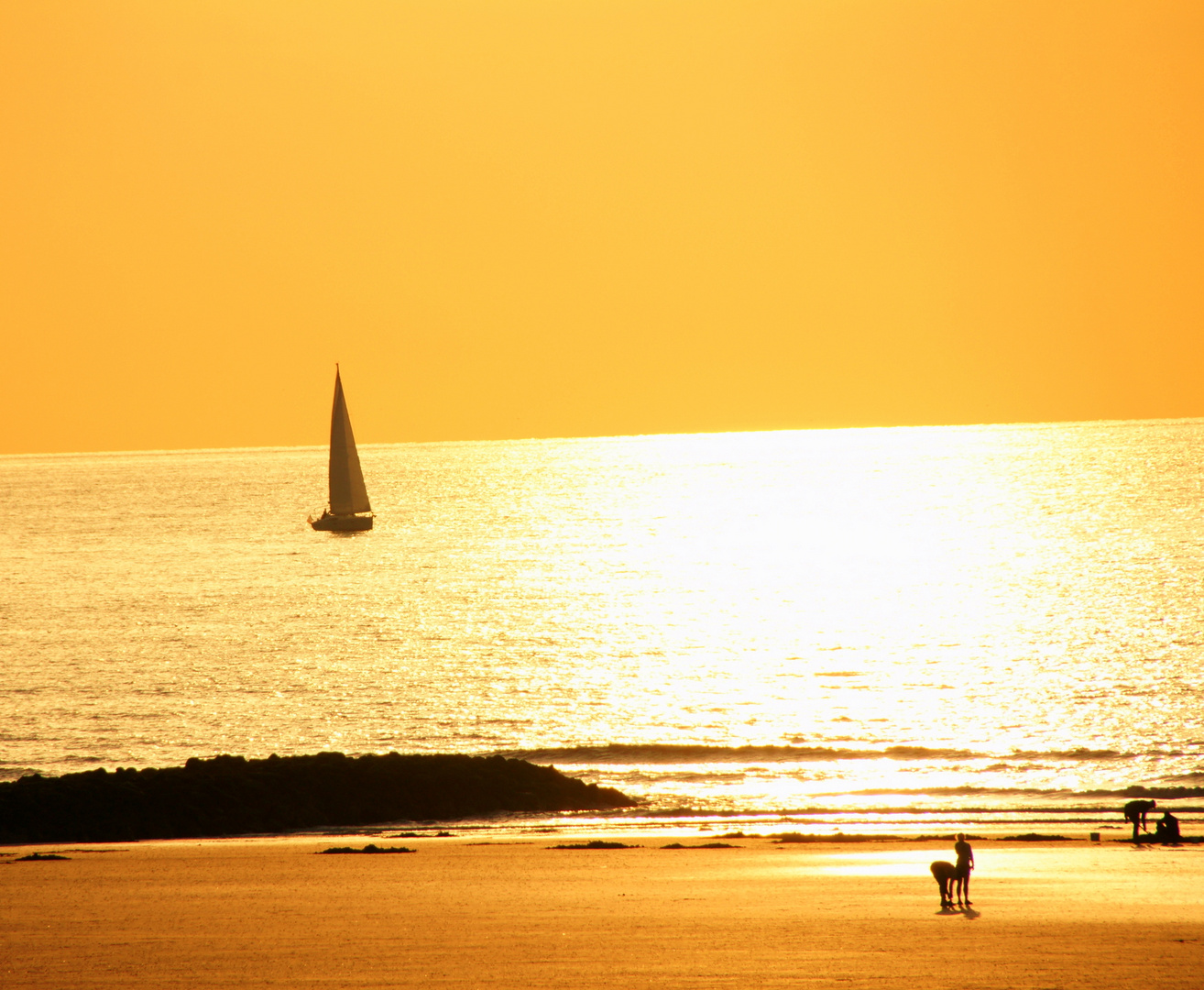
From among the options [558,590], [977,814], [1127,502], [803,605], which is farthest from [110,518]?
[977,814]

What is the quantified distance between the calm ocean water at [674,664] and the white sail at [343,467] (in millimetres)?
5284

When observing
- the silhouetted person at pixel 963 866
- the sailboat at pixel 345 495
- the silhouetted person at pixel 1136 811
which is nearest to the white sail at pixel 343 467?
the sailboat at pixel 345 495

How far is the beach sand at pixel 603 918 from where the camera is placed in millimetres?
17031

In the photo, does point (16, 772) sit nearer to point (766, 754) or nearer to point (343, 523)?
point (766, 754)

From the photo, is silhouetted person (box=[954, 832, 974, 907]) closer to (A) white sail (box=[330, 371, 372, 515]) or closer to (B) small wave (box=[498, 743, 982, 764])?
(B) small wave (box=[498, 743, 982, 764])

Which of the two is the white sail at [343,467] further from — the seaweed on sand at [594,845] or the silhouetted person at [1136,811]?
the silhouetted person at [1136,811]

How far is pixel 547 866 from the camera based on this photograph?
25.4 m

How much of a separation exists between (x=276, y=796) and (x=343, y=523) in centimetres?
9288

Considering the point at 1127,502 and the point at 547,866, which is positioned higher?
the point at 1127,502

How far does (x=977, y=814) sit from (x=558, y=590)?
2353 inches

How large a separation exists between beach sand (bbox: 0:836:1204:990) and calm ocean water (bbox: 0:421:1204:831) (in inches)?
315

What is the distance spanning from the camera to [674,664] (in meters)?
61.3

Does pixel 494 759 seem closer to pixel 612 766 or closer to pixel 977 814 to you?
pixel 612 766

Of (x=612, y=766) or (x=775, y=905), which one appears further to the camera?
(x=612, y=766)
